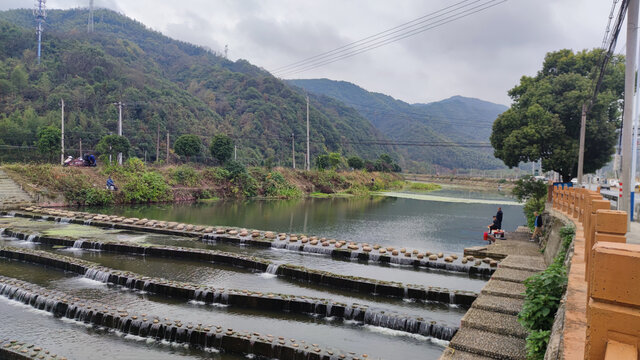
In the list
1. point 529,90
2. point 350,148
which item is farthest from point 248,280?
point 350,148

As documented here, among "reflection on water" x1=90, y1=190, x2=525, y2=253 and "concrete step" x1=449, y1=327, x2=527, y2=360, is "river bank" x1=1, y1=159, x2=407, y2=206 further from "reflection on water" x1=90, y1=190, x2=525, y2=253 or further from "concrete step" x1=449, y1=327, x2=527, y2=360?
"concrete step" x1=449, y1=327, x2=527, y2=360

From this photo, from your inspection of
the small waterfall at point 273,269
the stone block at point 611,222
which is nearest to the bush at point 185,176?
the small waterfall at point 273,269

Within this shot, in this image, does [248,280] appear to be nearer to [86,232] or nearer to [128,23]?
[86,232]

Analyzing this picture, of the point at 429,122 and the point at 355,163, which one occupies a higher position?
the point at 429,122

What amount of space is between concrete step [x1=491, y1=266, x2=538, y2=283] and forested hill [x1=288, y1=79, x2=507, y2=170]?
78.9 m

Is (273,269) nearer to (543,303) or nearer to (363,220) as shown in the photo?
(543,303)


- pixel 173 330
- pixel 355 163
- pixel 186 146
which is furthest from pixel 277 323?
pixel 355 163

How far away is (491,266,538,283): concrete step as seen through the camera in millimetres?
9008

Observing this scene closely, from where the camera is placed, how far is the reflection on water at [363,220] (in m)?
18.3

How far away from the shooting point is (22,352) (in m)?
6.33

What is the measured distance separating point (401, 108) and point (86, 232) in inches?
5416

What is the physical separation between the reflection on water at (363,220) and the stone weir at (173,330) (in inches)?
404

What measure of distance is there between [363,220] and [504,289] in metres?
15.9

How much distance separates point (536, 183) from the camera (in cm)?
2203
